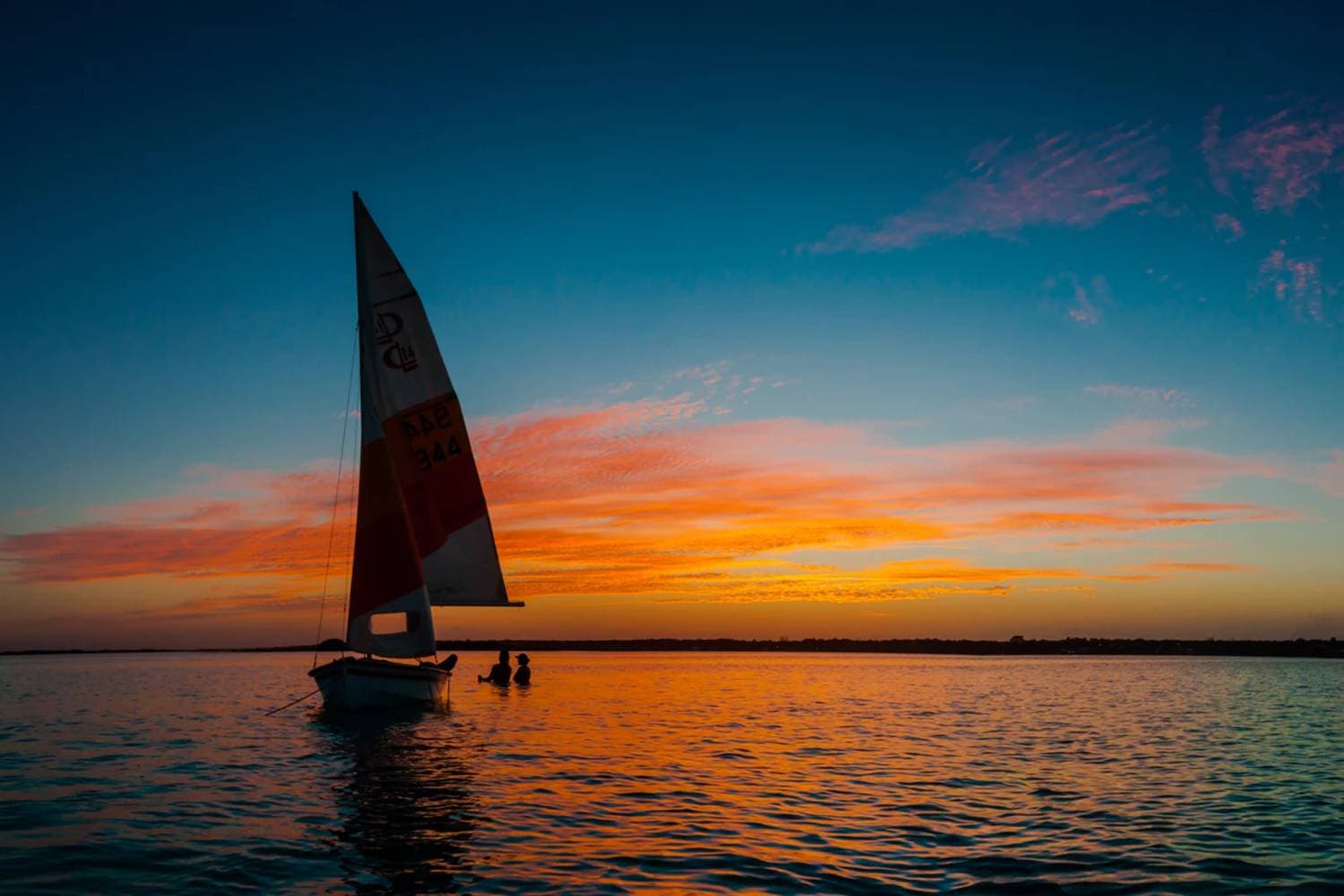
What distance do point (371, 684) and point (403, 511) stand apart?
657 cm

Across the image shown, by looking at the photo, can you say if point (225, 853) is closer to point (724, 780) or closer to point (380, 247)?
point (724, 780)

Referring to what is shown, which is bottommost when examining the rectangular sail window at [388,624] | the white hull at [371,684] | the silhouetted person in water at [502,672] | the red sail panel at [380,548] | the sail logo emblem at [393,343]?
the silhouetted person in water at [502,672]

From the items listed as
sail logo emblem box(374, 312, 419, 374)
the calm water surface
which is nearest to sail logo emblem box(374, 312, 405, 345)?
sail logo emblem box(374, 312, 419, 374)

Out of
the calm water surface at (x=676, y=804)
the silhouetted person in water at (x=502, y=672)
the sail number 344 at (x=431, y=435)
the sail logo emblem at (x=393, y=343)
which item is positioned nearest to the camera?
the calm water surface at (x=676, y=804)

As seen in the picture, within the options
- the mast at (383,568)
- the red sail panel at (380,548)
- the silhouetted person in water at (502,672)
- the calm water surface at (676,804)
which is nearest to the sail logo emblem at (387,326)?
the mast at (383,568)

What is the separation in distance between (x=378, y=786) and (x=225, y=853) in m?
6.61

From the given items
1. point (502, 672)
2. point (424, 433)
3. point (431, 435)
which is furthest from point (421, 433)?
point (502, 672)

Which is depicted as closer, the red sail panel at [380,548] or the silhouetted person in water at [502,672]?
the red sail panel at [380,548]

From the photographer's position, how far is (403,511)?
34.8 metres

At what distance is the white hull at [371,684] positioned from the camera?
33625 mm

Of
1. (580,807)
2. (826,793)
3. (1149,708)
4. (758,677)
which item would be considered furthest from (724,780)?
(758,677)

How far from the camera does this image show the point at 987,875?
510 inches

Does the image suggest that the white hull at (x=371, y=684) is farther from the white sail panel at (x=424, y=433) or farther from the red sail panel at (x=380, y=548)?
the white sail panel at (x=424, y=433)

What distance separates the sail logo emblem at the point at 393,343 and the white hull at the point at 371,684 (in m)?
11.8
